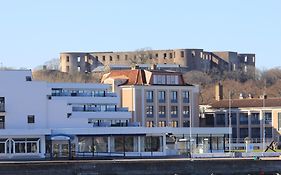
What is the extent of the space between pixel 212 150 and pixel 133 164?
29.1 meters

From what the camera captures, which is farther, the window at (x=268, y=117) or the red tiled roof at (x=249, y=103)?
the red tiled roof at (x=249, y=103)

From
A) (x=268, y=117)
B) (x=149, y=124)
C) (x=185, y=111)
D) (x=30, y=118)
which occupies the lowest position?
(x=149, y=124)

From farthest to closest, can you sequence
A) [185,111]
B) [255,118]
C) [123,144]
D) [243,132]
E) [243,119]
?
[243,119], [255,118], [243,132], [185,111], [123,144]

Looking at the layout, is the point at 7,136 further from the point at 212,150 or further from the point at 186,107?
the point at 186,107

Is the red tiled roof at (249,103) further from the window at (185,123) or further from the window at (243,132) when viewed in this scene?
the window at (185,123)

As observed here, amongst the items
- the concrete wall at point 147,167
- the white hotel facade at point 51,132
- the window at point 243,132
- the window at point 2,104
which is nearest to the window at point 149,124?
the window at point 243,132

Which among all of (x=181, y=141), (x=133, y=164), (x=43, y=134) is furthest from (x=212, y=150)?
(x=133, y=164)

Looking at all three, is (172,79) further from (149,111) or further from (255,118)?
(255,118)

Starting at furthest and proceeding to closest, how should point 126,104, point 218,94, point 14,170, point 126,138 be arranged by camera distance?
1. point 218,94
2. point 126,104
3. point 126,138
4. point 14,170

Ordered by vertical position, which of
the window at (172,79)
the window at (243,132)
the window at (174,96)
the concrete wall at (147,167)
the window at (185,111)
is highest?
the window at (172,79)

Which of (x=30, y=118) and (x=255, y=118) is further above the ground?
(x=30, y=118)

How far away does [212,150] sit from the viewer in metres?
109

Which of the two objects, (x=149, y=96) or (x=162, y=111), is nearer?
(x=149, y=96)

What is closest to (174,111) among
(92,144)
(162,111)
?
(162,111)
